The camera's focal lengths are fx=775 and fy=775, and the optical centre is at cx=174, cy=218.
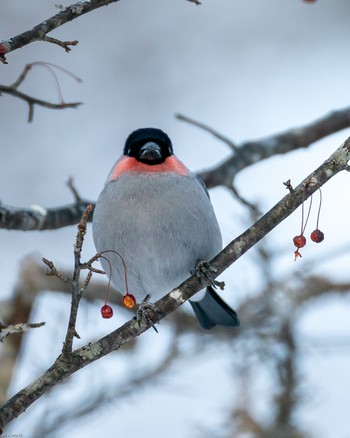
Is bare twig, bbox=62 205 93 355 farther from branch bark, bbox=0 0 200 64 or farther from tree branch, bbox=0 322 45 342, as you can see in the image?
branch bark, bbox=0 0 200 64

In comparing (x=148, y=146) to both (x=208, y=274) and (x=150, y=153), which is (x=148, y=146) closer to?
(x=150, y=153)

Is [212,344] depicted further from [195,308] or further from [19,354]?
[19,354]

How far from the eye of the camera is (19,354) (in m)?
4.81

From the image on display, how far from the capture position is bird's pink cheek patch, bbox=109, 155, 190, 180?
3.80m

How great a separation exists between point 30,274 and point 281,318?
168 centimetres

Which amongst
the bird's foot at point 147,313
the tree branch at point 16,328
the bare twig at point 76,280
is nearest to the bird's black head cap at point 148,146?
the bird's foot at point 147,313

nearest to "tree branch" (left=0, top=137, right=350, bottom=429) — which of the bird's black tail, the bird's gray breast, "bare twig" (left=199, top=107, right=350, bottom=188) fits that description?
the bird's gray breast

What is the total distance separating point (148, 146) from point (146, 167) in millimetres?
129

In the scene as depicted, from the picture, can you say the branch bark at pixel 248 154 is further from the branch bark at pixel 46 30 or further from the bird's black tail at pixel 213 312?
the branch bark at pixel 46 30

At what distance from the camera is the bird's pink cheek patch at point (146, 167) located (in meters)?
3.80

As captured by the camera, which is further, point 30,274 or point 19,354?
point 30,274

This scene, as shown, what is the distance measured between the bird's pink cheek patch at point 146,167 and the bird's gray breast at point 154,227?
0.04 meters

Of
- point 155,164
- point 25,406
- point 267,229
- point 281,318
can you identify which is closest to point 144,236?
point 155,164

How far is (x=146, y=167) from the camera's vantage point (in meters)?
3.81
